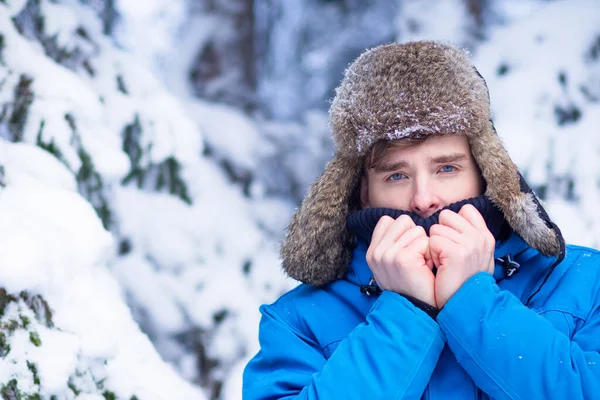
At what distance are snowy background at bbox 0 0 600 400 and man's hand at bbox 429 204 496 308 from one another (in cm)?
117

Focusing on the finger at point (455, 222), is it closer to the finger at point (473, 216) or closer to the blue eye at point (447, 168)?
the finger at point (473, 216)

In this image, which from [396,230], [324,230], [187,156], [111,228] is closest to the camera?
[396,230]

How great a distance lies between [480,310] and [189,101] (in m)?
4.12

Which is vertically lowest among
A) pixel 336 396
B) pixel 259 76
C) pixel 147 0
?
pixel 336 396

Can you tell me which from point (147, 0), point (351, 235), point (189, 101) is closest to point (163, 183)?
point (189, 101)

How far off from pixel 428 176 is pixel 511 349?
59 cm

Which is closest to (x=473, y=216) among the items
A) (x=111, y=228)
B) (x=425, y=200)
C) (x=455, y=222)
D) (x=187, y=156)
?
(x=455, y=222)

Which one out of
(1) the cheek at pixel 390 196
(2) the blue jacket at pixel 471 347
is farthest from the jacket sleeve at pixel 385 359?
(1) the cheek at pixel 390 196

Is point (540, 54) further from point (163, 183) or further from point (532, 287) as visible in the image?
point (532, 287)

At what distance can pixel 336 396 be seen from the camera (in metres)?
1.66

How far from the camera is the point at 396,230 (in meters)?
1.81

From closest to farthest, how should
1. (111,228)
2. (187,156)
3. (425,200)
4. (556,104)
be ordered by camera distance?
(425,200) → (187,156) → (111,228) → (556,104)

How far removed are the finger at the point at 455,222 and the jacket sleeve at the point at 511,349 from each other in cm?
13

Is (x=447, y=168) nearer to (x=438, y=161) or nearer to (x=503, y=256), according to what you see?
(x=438, y=161)
